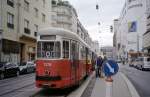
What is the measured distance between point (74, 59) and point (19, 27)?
3363 cm

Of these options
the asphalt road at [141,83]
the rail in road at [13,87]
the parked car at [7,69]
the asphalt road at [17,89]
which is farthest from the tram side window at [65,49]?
the parked car at [7,69]

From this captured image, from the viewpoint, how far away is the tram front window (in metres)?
15.4

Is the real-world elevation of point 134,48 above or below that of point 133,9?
below

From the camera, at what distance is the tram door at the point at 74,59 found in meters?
16.8

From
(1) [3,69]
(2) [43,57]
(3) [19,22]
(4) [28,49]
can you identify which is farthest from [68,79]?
(4) [28,49]

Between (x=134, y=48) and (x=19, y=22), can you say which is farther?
(x=134, y=48)

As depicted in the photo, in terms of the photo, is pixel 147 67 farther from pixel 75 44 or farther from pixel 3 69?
pixel 75 44

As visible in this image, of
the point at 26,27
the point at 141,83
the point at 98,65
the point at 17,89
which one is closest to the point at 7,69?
the point at 98,65

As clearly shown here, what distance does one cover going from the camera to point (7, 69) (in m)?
31.1

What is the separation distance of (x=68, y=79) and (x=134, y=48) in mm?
124958

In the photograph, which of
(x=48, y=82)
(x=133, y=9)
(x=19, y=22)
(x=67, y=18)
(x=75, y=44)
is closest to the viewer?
(x=48, y=82)

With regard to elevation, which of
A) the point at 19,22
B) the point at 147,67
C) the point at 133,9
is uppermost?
the point at 133,9

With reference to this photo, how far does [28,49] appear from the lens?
5503 cm

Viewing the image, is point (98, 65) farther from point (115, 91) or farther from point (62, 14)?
point (62, 14)
